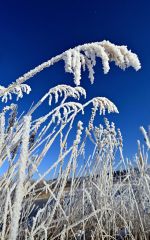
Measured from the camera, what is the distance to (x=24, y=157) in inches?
25.6

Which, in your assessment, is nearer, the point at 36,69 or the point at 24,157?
the point at 24,157

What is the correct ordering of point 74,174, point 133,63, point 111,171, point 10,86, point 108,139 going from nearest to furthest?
point 133,63, point 10,86, point 74,174, point 111,171, point 108,139

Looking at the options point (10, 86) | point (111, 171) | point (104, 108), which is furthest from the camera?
point (111, 171)

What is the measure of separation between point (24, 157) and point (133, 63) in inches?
27.5

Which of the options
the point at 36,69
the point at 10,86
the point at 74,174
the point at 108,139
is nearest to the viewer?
the point at 36,69

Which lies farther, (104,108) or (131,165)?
(131,165)

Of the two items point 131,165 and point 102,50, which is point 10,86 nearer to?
point 102,50

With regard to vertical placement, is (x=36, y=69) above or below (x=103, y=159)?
below

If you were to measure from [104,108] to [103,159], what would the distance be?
1257 millimetres

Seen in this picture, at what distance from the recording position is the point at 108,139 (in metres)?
3.42

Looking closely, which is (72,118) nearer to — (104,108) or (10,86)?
(104,108)

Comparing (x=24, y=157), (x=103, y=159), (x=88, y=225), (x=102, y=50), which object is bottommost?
(x=24, y=157)

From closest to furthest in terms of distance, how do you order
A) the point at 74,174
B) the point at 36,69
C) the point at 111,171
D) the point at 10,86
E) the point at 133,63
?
the point at 133,63 < the point at 36,69 < the point at 10,86 < the point at 74,174 < the point at 111,171

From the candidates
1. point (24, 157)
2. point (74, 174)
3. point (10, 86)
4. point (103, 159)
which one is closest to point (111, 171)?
point (103, 159)
